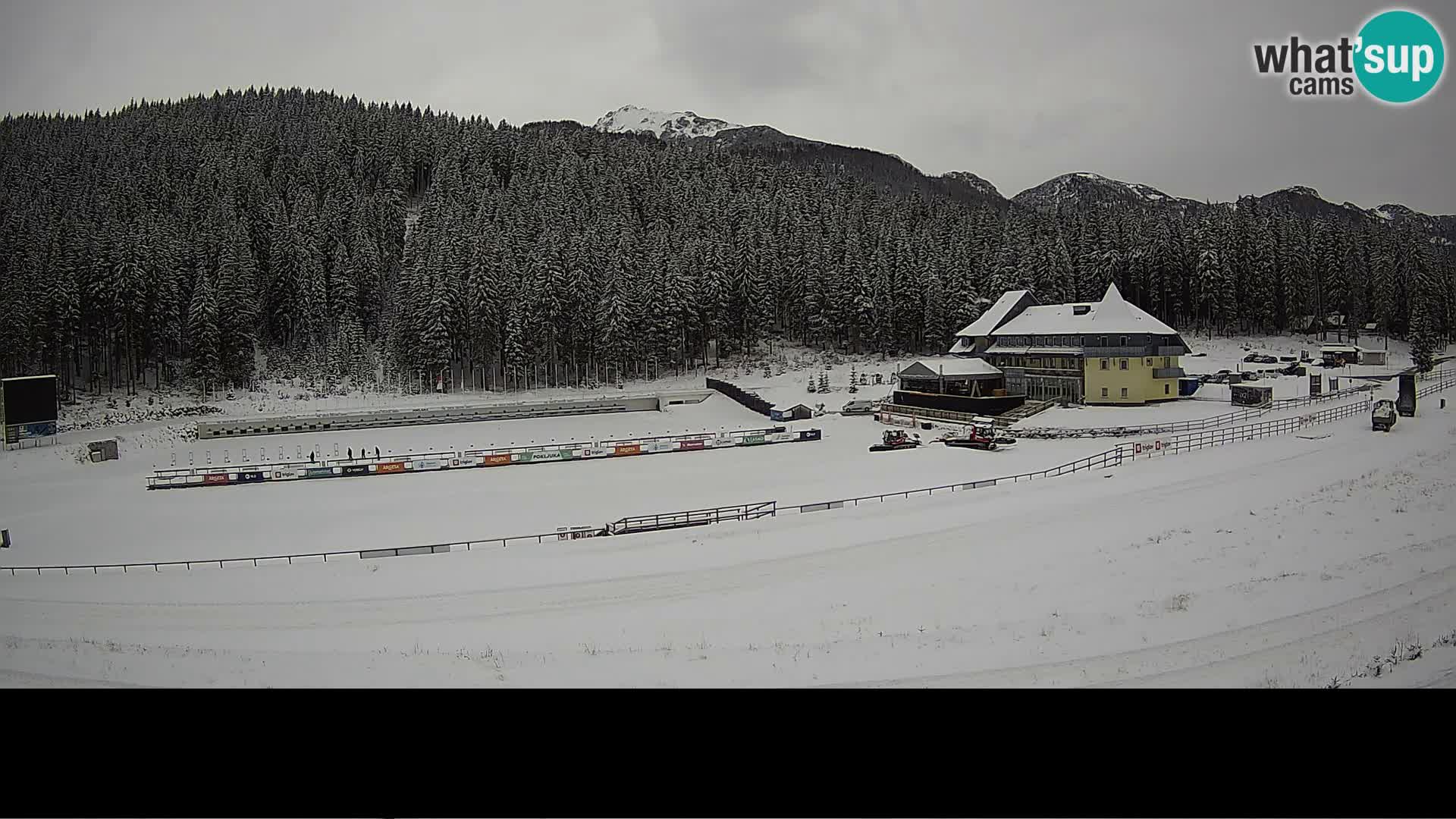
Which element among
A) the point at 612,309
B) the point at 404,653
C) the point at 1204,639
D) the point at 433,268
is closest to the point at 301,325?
the point at 433,268

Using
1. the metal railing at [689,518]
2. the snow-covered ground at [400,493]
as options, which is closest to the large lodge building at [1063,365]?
the snow-covered ground at [400,493]

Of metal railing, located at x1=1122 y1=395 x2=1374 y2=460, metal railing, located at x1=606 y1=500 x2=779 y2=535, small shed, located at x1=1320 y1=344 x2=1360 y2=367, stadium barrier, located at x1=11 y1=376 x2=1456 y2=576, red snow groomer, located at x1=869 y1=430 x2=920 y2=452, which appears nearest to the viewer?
stadium barrier, located at x1=11 y1=376 x2=1456 y2=576

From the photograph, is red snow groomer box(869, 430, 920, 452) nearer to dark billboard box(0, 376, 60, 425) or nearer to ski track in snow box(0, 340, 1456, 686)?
ski track in snow box(0, 340, 1456, 686)

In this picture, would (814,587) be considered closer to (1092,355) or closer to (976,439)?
(976,439)

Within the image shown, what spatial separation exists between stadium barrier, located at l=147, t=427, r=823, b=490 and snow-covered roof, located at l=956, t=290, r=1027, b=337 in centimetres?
909

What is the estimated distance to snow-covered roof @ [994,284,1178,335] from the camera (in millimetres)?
23812

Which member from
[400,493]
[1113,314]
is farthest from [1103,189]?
[1113,314]

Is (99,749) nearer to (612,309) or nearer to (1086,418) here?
(1086,418)

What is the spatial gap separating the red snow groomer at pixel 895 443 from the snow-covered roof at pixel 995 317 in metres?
9.82

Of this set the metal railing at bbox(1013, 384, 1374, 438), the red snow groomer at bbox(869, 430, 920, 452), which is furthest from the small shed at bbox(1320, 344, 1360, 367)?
the red snow groomer at bbox(869, 430, 920, 452)

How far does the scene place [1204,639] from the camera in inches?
140

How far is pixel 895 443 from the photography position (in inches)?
762

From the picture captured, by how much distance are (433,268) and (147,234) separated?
52.9 ft

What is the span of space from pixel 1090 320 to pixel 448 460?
19193mm
